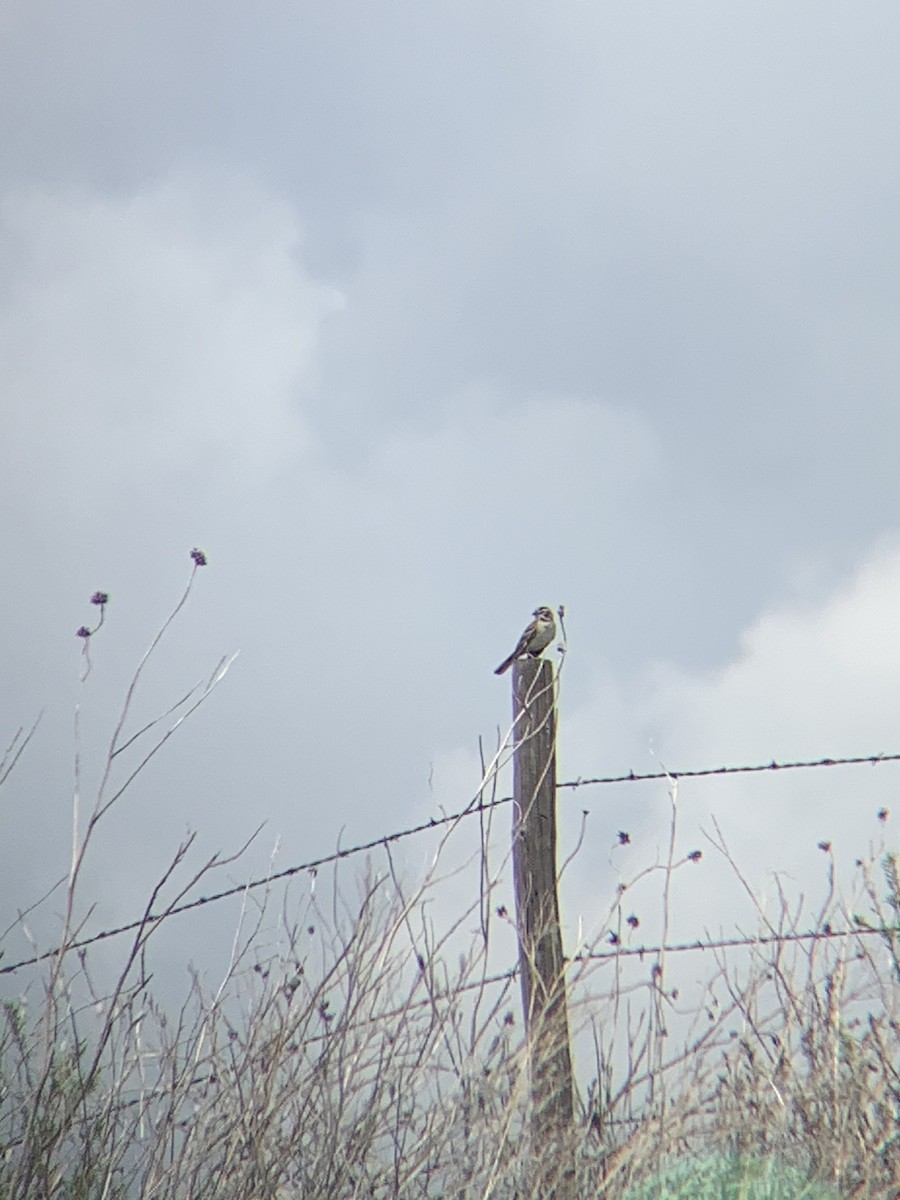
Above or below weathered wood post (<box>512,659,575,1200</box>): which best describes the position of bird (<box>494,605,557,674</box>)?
above

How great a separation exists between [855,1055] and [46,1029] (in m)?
2.49

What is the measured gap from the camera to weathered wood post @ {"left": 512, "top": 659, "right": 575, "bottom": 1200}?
3.24 meters

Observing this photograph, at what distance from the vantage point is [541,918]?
3684 millimetres

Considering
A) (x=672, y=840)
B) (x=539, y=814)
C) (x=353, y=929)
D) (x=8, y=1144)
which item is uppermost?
(x=539, y=814)

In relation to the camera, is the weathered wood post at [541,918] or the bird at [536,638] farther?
the bird at [536,638]

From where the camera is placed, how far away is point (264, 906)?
10.1ft

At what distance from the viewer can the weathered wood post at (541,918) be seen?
324cm

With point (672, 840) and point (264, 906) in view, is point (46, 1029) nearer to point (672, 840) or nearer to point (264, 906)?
point (264, 906)

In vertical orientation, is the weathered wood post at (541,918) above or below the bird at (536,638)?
below

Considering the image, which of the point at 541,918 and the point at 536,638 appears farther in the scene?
the point at 536,638

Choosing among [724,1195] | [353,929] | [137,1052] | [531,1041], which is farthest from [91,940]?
[724,1195]

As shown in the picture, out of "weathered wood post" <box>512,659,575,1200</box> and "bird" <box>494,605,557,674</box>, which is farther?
"bird" <box>494,605,557,674</box>

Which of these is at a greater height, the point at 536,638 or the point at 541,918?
the point at 536,638

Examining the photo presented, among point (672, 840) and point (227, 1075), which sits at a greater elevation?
point (672, 840)
